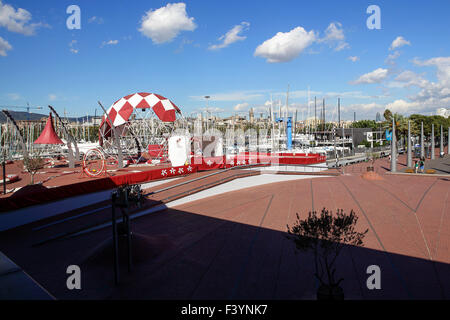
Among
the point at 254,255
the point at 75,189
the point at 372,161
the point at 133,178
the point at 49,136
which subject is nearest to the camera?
the point at 254,255

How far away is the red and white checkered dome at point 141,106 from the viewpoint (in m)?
31.1

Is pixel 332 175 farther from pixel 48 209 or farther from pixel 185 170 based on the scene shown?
pixel 48 209

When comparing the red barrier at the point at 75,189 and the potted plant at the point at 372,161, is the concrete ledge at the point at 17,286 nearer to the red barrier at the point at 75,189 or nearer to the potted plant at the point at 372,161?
the red barrier at the point at 75,189

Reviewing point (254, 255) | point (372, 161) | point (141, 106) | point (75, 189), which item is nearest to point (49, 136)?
point (141, 106)

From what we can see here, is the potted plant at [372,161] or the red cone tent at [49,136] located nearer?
the potted plant at [372,161]

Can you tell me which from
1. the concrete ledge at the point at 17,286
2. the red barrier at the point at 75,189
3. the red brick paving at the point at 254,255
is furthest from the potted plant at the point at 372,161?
the concrete ledge at the point at 17,286

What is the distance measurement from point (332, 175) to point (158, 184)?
15.6 meters

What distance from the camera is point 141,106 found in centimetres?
3106

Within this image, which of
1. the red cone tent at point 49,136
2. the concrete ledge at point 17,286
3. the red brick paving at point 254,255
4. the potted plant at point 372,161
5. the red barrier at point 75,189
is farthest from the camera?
the red cone tent at point 49,136

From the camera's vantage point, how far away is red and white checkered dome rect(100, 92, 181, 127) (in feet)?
Result: 102

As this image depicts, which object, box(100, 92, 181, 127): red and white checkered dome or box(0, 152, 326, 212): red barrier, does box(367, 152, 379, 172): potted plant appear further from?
box(100, 92, 181, 127): red and white checkered dome

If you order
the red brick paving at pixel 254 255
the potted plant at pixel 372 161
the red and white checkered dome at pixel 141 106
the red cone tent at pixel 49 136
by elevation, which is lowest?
the red brick paving at pixel 254 255

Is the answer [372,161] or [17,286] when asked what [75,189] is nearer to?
[17,286]
